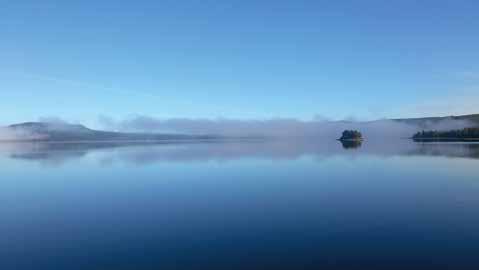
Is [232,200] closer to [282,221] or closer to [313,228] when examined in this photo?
[282,221]

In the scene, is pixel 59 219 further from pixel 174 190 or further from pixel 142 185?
pixel 142 185

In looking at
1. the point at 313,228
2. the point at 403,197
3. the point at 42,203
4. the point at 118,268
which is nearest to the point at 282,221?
the point at 313,228

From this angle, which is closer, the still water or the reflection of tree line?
the still water

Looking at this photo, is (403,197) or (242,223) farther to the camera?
(403,197)

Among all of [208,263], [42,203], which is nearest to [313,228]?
[208,263]

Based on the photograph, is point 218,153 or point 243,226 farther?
point 218,153

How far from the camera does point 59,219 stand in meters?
15.5

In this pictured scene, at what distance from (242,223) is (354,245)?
500 cm

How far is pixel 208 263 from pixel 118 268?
2.74 metres

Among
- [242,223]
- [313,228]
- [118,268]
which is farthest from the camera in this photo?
[242,223]

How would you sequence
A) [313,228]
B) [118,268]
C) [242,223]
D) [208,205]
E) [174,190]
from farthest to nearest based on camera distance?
1. [174,190]
2. [208,205]
3. [242,223]
4. [313,228]
5. [118,268]

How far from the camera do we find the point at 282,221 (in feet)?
48.1

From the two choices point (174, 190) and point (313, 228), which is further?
point (174, 190)

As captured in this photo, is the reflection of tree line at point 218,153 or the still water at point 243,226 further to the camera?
the reflection of tree line at point 218,153
